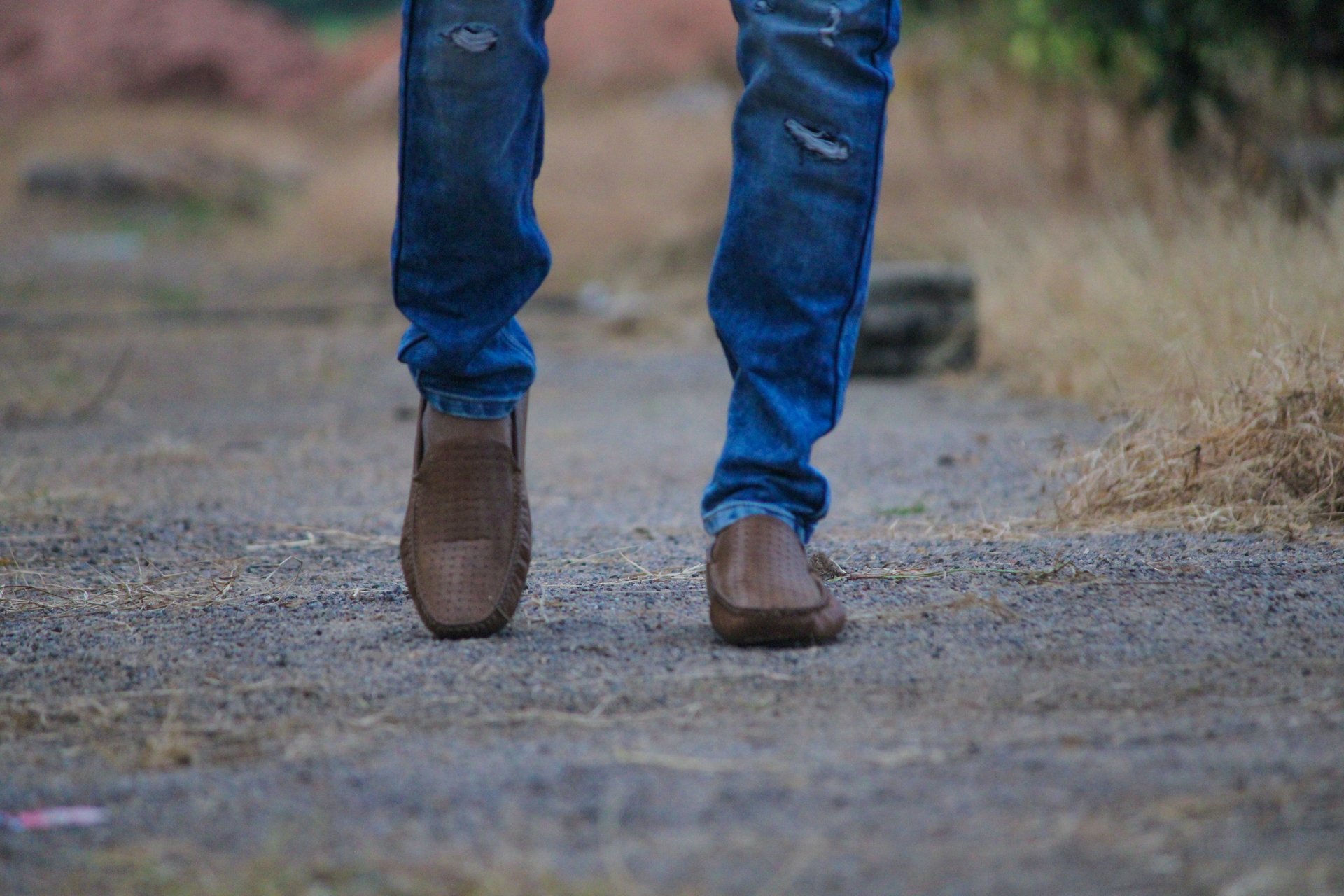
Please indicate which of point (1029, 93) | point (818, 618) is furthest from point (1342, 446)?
point (1029, 93)

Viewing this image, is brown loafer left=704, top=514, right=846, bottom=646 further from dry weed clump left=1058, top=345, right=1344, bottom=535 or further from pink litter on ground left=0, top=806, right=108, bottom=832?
dry weed clump left=1058, top=345, right=1344, bottom=535

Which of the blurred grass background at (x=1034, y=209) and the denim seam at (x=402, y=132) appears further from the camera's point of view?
the blurred grass background at (x=1034, y=209)

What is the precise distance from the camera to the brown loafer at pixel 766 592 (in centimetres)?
174

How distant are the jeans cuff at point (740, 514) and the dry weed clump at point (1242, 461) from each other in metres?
0.89

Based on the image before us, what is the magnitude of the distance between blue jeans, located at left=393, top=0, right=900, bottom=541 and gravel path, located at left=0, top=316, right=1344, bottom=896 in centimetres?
28

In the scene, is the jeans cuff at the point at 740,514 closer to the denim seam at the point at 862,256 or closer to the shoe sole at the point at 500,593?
the denim seam at the point at 862,256

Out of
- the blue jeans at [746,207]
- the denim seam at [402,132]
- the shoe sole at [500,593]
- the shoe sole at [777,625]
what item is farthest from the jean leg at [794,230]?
the denim seam at [402,132]

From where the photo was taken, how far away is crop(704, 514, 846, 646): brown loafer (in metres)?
1.74

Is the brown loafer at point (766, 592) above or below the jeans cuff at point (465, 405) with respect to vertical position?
below

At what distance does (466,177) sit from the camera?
1.75m

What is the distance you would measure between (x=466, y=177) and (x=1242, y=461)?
4.88 feet

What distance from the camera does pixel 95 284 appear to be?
10836mm

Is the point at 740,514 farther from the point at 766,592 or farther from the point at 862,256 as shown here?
the point at 862,256

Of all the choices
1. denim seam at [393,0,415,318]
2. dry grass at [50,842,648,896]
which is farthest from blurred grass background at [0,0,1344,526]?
dry grass at [50,842,648,896]
